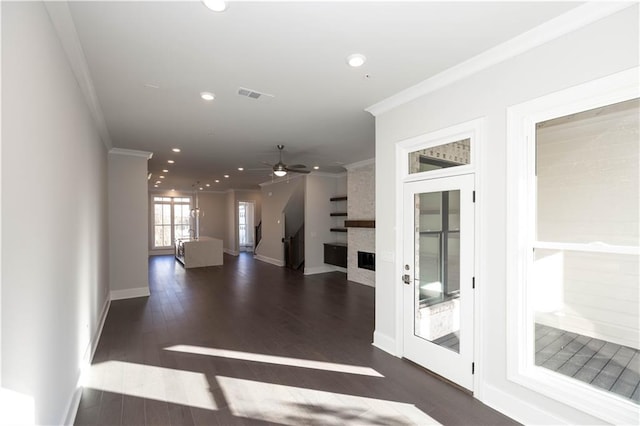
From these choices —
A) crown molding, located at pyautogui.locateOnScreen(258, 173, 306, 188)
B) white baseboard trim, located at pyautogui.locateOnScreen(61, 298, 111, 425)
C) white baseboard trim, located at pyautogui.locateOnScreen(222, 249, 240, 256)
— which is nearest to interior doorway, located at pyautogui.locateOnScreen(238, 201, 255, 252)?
white baseboard trim, located at pyautogui.locateOnScreen(222, 249, 240, 256)

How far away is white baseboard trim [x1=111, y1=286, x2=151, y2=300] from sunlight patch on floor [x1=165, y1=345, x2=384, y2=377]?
290cm

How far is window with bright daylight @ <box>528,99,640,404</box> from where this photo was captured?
1.96m

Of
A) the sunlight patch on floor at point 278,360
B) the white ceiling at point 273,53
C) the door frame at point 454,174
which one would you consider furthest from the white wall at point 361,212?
Result: the sunlight patch on floor at point 278,360

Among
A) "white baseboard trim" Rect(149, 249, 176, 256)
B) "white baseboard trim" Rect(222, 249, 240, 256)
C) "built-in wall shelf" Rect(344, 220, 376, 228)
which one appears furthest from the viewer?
"white baseboard trim" Rect(149, 249, 176, 256)

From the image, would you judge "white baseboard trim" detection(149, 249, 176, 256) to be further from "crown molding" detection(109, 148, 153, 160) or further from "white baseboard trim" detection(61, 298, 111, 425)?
"white baseboard trim" detection(61, 298, 111, 425)

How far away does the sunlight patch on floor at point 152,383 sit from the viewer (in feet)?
8.69

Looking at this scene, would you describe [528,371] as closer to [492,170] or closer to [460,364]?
[460,364]

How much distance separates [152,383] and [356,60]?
3578 mm

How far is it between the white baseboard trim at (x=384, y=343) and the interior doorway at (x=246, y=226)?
1107 cm

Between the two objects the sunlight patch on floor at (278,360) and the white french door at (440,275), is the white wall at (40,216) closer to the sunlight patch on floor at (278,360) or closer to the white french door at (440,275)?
the sunlight patch on floor at (278,360)

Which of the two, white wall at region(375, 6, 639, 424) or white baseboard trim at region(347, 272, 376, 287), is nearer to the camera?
white wall at region(375, 6, 639, 424)

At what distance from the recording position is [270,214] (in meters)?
10.5

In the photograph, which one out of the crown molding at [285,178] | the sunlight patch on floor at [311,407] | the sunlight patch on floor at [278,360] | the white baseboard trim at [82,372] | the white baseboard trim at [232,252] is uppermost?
the crown molding at [285,178]

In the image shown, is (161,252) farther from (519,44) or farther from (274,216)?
(519,44)
